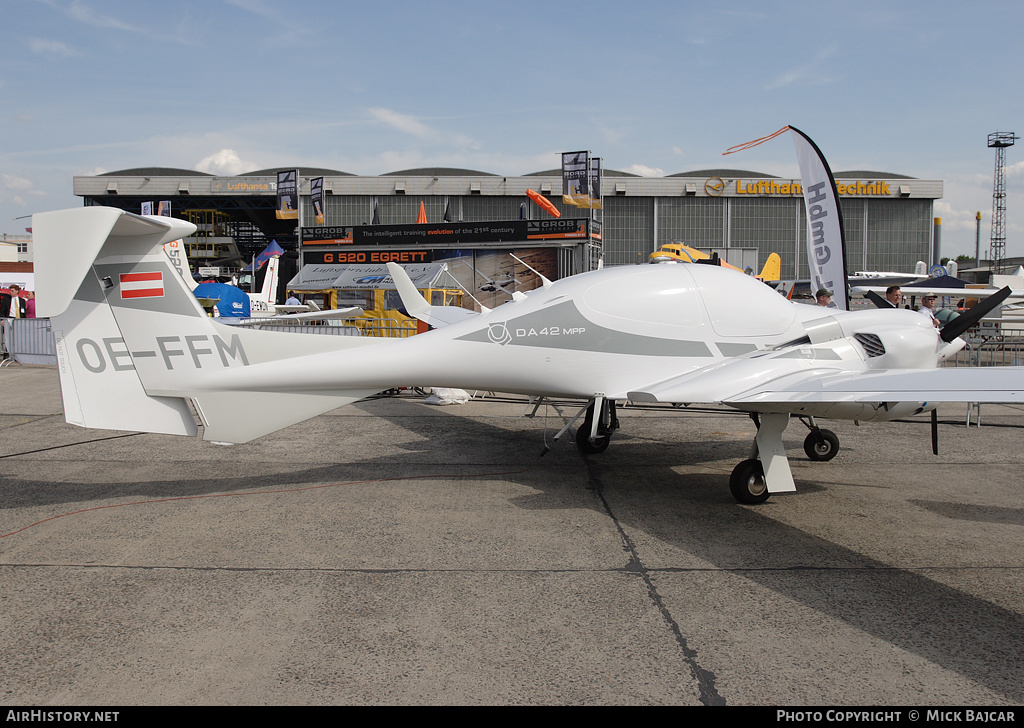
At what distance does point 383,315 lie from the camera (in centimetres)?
2288

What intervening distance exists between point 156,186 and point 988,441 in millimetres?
63618

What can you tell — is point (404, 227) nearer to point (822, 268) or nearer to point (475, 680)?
point (822, 268)

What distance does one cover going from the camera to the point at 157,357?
6.00 m

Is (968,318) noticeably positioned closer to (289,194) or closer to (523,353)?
(523,353)

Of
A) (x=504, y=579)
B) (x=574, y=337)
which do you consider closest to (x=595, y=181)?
(x=574, y=337)

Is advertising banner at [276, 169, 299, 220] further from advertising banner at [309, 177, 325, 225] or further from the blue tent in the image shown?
the blue tent

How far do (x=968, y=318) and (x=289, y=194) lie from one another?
42.5 m

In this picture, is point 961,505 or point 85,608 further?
point 961,505

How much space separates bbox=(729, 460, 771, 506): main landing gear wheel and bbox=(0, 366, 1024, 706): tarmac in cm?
14

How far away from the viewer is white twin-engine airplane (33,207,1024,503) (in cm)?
558

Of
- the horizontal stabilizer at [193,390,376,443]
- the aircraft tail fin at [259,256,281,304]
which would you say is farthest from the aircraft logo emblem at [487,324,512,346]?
the aircraft tail fin at [259,256,281,304]

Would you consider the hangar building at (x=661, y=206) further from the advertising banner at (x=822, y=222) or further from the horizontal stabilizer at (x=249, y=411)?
the horizontal stabilizer at (x=249, y=411)

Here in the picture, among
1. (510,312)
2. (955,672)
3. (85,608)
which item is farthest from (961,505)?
(85,608)

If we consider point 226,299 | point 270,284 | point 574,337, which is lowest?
point 574,337
